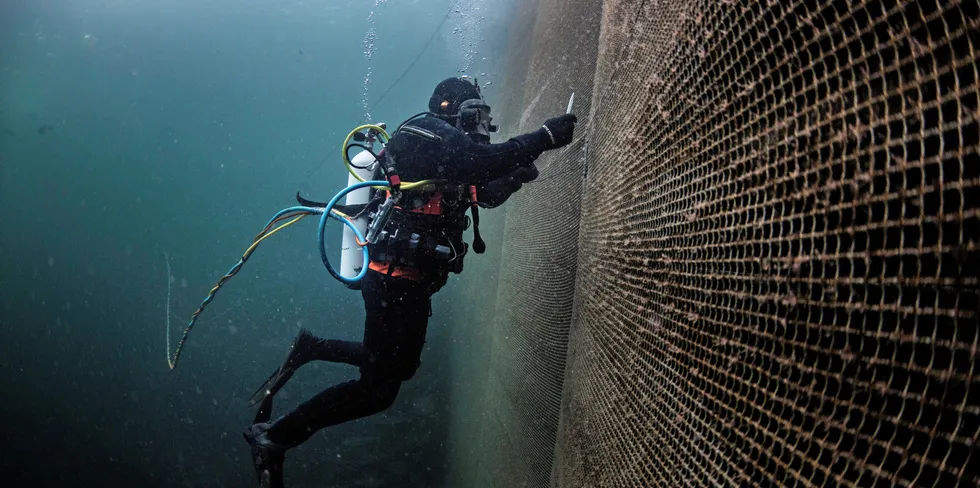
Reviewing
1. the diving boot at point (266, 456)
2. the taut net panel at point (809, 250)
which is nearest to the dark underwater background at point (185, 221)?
the diving boot at point (266, 456)

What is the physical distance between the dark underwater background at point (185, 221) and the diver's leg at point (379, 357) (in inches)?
203

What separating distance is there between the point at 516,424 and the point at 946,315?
3384 millimetres

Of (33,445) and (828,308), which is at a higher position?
(828,308)

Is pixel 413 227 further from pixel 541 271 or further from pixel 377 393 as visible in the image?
pixel 377 393

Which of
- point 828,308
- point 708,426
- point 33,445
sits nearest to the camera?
point 828,308

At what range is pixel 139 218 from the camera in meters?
36.6

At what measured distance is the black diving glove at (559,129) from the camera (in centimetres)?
264

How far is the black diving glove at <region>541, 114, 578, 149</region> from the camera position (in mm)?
2637

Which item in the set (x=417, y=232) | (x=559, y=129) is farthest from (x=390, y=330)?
(x=559, y=129)

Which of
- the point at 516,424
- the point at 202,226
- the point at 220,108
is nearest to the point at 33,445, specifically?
the point at 516,424

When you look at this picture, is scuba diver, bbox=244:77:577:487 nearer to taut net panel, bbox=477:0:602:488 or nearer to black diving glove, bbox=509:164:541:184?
black diving glove, bbox=509:164:541:184

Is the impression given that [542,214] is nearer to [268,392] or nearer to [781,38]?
[781,38]

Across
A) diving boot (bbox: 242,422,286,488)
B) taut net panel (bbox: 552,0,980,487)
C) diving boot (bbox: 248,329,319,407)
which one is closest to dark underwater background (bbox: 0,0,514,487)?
diving boot (bbox: 248,329,319,407)

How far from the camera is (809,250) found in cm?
68
